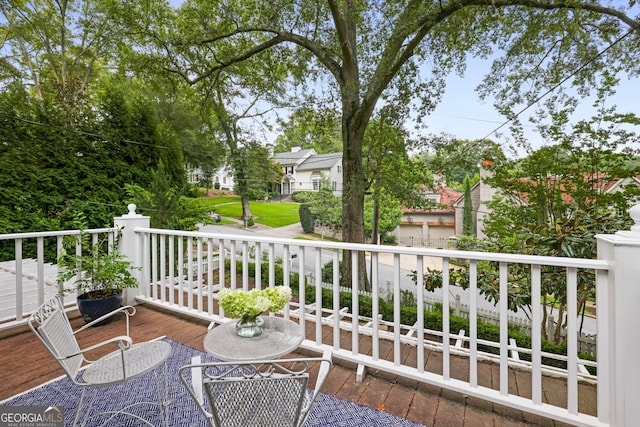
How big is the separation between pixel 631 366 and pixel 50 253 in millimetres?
9248

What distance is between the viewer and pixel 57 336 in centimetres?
169

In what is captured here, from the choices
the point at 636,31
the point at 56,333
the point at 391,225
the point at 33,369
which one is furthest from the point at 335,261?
the point at 391,225

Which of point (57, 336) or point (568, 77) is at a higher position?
point (568, 77)

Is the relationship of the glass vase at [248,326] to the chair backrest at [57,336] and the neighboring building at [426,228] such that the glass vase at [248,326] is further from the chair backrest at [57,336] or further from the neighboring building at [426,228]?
the neighboring building at [426,228]

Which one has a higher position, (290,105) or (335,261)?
(290,105)

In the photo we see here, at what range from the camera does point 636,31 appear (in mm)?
5242

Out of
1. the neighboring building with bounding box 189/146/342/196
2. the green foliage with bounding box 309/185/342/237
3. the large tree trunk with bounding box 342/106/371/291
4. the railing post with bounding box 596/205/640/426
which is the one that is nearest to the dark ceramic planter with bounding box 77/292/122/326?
the railing post with bounding box 596/205/640/426

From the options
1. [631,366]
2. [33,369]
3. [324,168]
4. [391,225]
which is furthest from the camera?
[324,168]

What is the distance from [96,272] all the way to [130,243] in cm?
52

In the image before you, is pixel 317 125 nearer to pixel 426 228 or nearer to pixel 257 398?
pixel 257 398

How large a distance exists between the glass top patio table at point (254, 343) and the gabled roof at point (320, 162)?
14.5 metres

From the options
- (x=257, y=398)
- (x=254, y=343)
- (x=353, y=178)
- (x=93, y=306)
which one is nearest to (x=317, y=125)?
(x=353, y=178)

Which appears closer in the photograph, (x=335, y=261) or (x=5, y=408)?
(x=5, y=408)

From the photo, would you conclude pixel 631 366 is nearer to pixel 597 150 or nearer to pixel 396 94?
pixel 597 150
